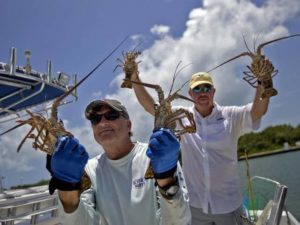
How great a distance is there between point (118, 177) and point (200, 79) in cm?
178

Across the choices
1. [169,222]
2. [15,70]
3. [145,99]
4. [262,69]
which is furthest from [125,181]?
[15,70]

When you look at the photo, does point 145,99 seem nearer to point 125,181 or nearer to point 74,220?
point 125,181

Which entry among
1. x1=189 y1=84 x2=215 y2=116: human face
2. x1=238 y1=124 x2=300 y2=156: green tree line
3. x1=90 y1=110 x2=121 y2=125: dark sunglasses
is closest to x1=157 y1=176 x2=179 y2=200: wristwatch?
x1=90 y1=110 x2=121 y2=125: dark sunglasses

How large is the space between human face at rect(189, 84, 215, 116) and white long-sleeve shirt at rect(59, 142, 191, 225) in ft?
4.77

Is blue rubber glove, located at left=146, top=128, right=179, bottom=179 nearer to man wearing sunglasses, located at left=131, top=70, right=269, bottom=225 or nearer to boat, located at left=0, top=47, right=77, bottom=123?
man wearing sunglasses, located at left=131, top=70, right=269, bottom=225

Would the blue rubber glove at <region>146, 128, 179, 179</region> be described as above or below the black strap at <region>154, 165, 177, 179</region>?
above

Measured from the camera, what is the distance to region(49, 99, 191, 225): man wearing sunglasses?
2244 millimetres

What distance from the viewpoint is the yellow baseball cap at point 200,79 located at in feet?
12.7

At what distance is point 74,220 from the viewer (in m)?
2.26

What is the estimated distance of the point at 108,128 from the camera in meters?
2.56

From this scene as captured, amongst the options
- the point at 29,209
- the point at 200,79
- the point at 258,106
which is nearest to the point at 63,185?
the point at 200,79

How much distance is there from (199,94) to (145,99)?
64cm

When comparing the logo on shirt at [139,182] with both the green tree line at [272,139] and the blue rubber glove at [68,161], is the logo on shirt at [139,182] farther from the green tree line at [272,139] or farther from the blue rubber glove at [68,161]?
the green tree line at [272,139]

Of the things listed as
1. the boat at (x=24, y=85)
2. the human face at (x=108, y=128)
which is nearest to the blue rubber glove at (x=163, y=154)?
the human face at (x=108, y=128)
